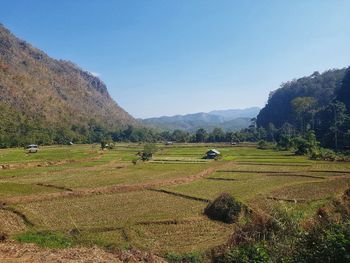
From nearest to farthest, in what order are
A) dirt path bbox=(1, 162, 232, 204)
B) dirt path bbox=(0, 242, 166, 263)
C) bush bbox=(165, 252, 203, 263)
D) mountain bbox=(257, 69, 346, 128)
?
dirt path bbox=(0, 242, 166, 263) → bush bbox=(165, 252, 203, 263) → dirt path bbox=(1, 162, 232, 204) → mountain bbox=(257, 69, 346, 128)

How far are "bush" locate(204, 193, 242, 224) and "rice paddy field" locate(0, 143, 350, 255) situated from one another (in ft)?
2.26

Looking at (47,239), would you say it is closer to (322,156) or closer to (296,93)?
(322,156)

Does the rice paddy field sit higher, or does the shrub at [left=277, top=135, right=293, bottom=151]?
the shrub at [left=277, top=135, right=293, bottom=151]

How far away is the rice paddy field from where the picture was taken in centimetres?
2027

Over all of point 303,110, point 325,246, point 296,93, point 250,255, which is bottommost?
point 250,255

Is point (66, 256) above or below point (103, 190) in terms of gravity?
above

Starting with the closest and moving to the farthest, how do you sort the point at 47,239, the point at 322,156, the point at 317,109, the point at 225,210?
the point at 47,239, the point at 225,210, the point at 322,156, the point at 317,109

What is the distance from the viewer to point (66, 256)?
14.7m

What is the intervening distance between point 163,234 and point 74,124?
474ft

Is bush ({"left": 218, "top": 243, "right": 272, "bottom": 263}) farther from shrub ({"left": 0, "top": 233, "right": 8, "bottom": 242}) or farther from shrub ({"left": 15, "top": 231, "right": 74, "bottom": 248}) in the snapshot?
shrub ({"left": 0, "top": 233, "right": 8, "bottom": 242})

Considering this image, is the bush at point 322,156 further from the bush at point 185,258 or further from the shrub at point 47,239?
the shrub at point 47,239

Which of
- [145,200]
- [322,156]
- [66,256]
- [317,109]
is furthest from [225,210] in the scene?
[317,109]

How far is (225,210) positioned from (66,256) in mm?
11563

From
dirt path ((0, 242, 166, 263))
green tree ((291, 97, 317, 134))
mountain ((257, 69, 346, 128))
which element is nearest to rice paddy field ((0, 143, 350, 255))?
dirt path ((0, 242, 166, 263))
